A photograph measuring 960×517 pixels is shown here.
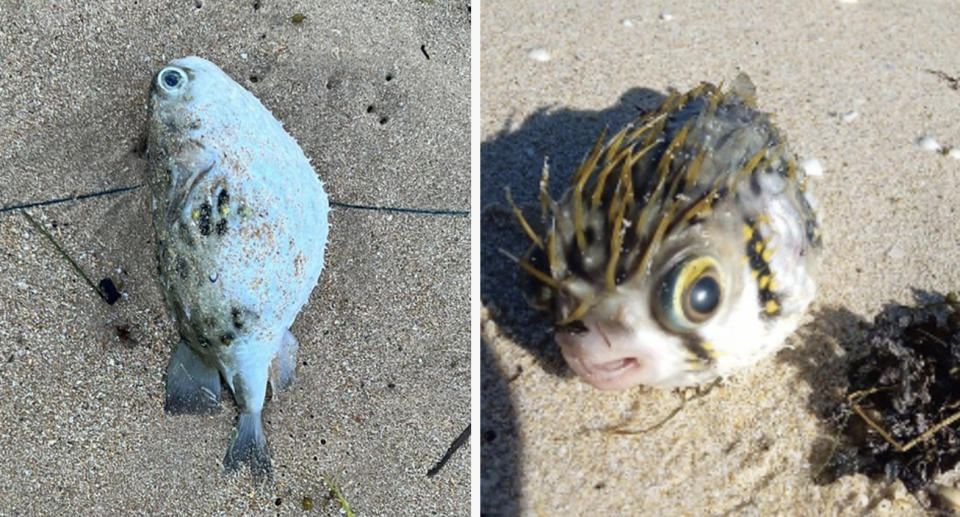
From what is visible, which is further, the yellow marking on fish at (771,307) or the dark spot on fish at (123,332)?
the dark spot on fish at (123,332)

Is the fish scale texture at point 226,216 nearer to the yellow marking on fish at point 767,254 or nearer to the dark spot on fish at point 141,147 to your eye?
the dark spot on fish at point 141,147

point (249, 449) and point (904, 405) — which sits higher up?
point (904, 405)

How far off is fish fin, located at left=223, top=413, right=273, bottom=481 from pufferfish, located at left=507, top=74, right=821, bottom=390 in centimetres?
106

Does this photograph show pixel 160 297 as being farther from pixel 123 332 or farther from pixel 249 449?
pixel 249 449

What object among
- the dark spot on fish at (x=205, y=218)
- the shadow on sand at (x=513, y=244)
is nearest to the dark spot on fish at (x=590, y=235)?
the shadow on sand at (x=513, y=244)

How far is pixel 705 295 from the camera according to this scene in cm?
228

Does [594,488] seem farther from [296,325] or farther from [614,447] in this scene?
[296,325]

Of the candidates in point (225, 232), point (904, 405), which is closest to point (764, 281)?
point (904, 405)

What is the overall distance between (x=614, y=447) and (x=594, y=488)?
0.49 feet

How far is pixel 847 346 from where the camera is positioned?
286 cm

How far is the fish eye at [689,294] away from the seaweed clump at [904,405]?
79cm

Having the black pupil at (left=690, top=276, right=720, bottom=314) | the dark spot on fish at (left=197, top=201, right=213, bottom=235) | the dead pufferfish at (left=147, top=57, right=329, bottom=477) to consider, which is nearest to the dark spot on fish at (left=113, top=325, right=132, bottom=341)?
the dead pufferfish at (left=147, top=57, right=329, bottom=477)

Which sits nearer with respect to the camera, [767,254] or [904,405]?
[767,254]

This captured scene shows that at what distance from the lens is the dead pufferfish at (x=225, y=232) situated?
254cm
